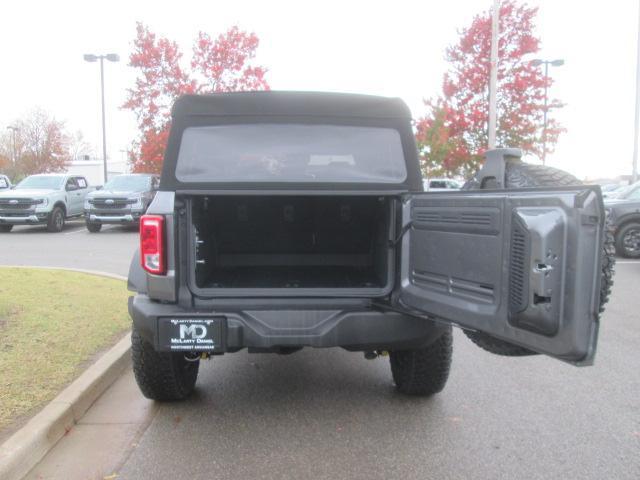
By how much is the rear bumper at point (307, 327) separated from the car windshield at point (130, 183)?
15398 millimetres

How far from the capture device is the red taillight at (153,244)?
3346 millimetres

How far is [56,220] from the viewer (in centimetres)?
1761

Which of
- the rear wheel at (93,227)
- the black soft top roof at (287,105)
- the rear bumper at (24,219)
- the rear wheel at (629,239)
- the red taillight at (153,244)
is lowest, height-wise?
the rear wheel at (93,227)

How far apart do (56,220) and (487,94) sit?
16267mm

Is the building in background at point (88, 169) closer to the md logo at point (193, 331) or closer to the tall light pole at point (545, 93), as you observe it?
the tall light pole at point (545, 93)

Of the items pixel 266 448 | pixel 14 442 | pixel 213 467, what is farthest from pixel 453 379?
pixel 14 442

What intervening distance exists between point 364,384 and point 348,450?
3.77ft

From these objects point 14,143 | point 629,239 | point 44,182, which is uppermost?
point 14,143

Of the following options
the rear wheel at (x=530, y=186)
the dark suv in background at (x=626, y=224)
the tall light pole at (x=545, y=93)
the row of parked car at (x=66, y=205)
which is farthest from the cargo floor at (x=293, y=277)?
the tall light pole at (x=545, y=93)

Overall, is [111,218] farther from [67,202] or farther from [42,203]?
[67,202]

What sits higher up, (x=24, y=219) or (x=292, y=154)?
(x=292, y=154)

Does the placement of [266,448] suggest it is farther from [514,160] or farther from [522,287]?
[514,160]

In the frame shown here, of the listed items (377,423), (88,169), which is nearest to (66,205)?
(377,423)

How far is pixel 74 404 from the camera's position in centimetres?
373
